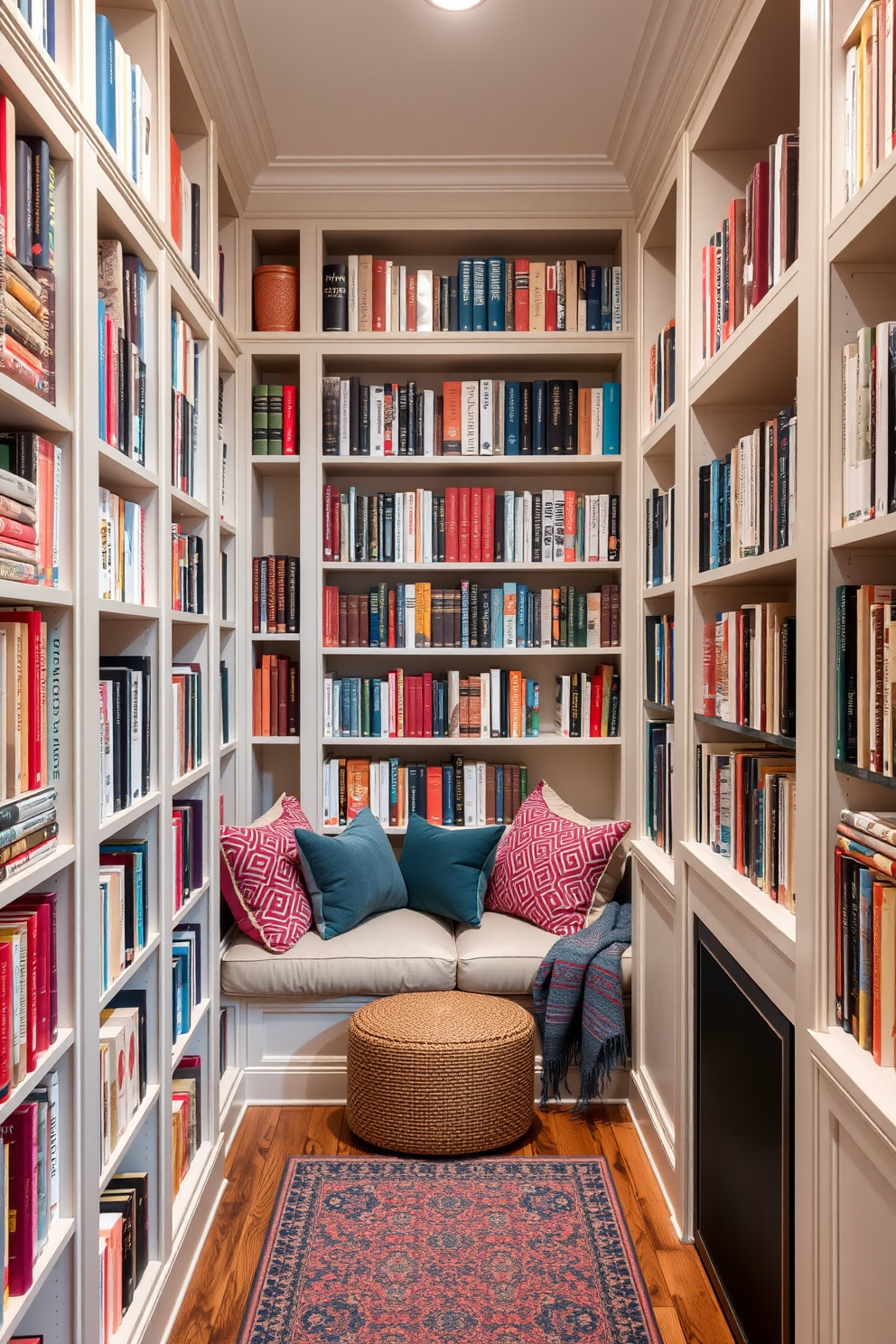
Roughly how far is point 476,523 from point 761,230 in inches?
62.5

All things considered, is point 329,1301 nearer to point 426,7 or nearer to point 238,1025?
point 238,1025

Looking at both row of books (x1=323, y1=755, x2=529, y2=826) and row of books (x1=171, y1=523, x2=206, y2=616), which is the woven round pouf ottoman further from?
row of books (x1=171, y1=523, x2=206, y2=616)

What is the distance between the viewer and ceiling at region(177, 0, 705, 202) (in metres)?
2.31

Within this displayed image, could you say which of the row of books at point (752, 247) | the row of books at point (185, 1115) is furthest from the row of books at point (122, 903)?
the row of books at point (752, 247)

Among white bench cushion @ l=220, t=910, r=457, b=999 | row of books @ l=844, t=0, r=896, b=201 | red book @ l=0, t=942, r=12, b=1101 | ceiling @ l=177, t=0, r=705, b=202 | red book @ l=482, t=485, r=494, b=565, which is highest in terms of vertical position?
ceiling @ l=177, t=0, r=705, b=202

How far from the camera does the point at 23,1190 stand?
1.33 m

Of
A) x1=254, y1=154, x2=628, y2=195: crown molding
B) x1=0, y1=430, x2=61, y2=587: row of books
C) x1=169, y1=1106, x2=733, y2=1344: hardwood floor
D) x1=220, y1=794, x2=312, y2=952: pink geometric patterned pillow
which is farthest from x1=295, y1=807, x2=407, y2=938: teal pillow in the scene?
x1=254, y1=154, x2=628, y2=195: crown molding

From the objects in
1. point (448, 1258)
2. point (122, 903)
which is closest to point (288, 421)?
point (122, 903)

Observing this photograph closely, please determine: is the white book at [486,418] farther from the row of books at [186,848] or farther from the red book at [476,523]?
the row of books at [186,848]

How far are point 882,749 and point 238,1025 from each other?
2325mm

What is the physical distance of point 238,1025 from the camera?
3.00 meters

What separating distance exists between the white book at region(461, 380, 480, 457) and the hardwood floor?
2142 millimetres

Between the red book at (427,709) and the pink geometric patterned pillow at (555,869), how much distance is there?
446 millimetres

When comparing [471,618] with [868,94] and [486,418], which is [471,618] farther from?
[868,94]
